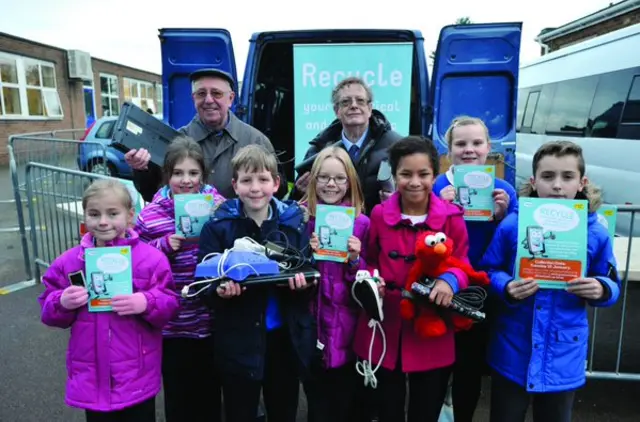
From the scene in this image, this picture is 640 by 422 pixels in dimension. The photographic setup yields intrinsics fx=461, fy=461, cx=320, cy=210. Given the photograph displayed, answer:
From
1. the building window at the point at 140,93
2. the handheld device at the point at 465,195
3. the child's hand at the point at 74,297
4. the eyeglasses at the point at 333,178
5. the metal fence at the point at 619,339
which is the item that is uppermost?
the building window at the point at 140,93

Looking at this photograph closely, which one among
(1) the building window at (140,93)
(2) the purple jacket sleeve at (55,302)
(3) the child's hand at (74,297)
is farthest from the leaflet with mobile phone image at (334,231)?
(1) the building window at (140,93)

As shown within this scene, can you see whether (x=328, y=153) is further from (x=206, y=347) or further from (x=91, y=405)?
(x=91, y=405)

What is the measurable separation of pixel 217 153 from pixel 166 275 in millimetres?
928

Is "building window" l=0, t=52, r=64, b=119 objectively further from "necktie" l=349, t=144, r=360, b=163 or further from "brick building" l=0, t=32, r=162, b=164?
"necktie" l=349, t=144, r=360, b=163

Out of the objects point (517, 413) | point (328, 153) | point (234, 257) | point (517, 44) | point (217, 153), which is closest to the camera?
point (234, 257)

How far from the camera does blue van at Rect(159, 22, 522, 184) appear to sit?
14.6 ft

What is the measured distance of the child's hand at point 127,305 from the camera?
6.58 feet

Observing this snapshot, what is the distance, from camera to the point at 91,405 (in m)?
2.02

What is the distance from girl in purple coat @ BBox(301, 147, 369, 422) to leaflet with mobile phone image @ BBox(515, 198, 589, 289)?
2.44ft

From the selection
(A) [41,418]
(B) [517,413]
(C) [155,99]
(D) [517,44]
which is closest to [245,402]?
(B) [517,413]

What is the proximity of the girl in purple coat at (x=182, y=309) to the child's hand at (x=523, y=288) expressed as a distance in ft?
4.89

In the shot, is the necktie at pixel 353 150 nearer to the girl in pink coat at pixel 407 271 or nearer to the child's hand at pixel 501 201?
the girl in pink coat at pixel 407 271

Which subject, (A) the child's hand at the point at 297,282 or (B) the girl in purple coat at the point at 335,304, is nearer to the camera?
(A) the child's hand at the point at 297,282

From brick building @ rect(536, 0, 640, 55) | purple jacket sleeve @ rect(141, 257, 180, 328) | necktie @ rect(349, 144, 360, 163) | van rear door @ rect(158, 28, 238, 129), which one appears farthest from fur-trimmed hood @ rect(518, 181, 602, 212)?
brick building @ rect(536, 0, 640, 55)
